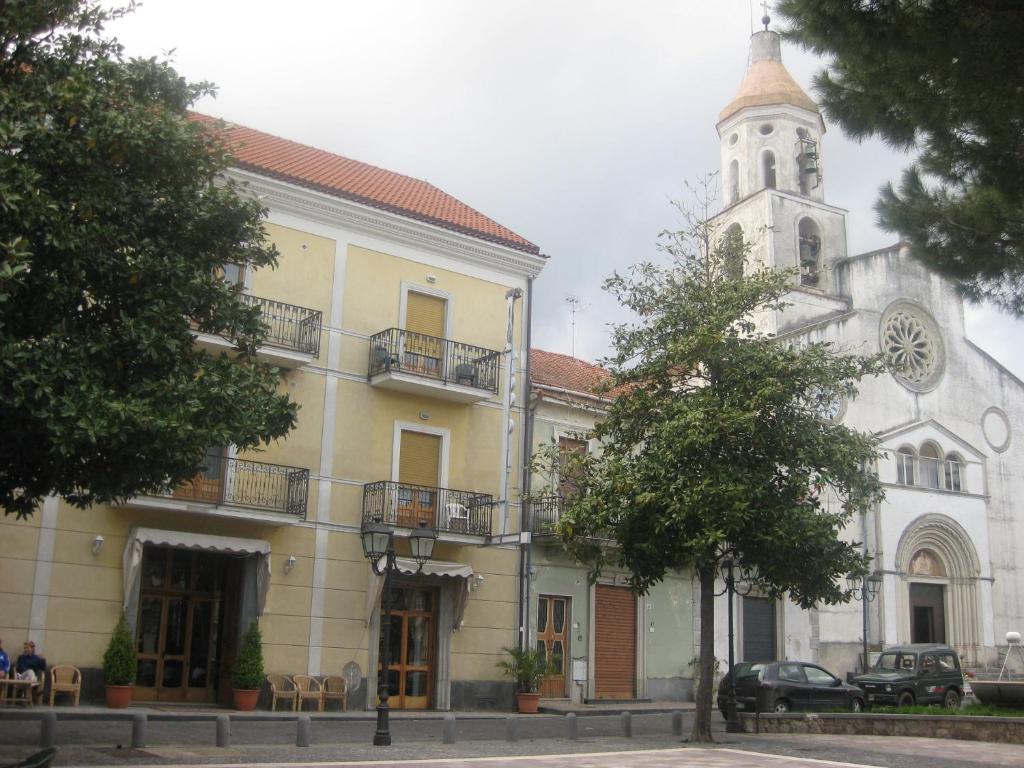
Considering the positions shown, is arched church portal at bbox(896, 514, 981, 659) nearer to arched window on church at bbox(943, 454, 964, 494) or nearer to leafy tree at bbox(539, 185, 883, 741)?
arched window on church at bbox(943, 454, 964, 494)

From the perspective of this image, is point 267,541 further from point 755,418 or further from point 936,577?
point 936,577

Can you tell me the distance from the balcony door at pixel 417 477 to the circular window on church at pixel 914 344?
20.7m

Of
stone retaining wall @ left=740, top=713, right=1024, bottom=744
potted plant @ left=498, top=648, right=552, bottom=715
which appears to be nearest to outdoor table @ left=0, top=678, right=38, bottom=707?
potted plant @ left=498, top=648, right=552, bottom=715

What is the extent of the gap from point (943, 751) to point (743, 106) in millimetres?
28654

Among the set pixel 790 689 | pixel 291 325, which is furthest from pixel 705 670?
pixel 291 325

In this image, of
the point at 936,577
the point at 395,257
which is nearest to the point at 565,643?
the point at 395,257

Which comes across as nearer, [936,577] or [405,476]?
[405,476]

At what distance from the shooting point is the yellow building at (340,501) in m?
19.8

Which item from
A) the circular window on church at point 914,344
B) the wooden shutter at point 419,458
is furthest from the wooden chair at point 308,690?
the circular window on church at point 914,344

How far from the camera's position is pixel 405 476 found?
23.7 m

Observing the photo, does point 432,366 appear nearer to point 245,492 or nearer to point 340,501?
point 340,501

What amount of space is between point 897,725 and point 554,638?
8.79 meters

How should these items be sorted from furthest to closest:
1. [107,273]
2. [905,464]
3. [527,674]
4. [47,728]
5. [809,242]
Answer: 1. [809,242]
2. [905,464]
3. [527,674]
4. [47,728]
5. [107,273]

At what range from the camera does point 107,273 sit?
1212 cm
